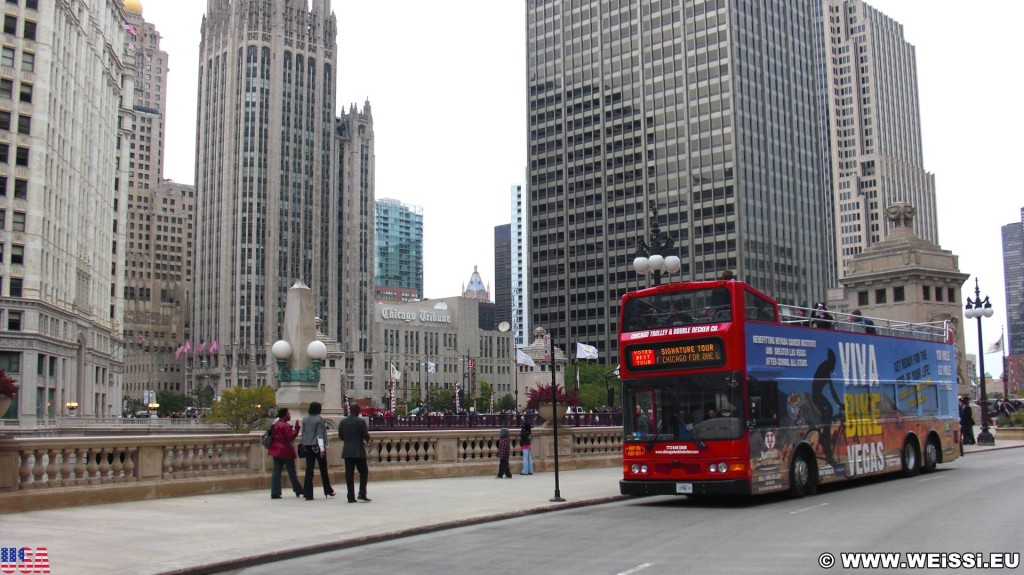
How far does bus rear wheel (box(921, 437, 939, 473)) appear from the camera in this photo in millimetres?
25547

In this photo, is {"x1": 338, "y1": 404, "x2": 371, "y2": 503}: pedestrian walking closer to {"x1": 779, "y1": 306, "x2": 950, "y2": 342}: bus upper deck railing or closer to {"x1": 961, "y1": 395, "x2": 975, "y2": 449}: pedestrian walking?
{"x1": 779, "y1": 306, "x2": 950, "y2": 342}: bus upper deck railing

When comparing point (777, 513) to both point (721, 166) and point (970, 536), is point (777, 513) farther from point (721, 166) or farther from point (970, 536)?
point (721, 166)

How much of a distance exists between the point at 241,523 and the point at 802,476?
1123 cm

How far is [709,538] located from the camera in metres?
14.1

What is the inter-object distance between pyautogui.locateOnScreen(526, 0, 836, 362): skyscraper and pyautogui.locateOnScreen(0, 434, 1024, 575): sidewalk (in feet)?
375

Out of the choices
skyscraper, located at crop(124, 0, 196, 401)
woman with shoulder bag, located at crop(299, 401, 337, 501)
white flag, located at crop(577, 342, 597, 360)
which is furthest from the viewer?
skyscraper, located at crop(124, 0, 196, 401)

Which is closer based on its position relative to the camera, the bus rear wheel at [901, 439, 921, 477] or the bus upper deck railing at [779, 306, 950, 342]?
the bus upper deck railing at [779, 306, 950, 342]

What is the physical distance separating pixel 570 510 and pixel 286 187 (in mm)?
150591

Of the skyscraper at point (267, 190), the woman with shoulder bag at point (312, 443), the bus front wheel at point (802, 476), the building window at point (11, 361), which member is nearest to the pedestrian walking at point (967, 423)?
the bus front wheel at point (802, 476)

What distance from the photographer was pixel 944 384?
1062 inches

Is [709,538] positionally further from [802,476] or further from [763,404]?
[802,476]

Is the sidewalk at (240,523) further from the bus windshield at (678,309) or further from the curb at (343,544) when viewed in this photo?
the bus windshield at (678,309)

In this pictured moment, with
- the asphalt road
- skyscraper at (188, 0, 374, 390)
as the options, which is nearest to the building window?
the asphalt road

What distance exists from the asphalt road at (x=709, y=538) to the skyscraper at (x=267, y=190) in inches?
5693
